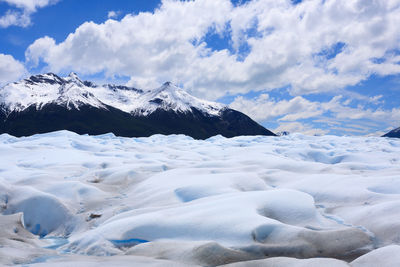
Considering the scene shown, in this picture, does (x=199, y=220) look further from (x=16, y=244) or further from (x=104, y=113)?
(x=104, y=113)

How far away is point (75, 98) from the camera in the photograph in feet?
495

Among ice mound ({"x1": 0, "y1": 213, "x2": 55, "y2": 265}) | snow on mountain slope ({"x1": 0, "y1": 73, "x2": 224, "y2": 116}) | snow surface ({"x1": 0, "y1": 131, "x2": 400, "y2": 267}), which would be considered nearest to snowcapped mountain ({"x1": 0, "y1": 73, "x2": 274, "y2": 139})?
snow on mountain slope ({"x1": 0, "y1": 73, "x2": 224, "y2": 116})

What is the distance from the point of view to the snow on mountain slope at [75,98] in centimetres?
14138

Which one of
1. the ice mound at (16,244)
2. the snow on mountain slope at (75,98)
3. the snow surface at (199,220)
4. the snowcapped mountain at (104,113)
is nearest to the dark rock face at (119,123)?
the snowcapped mountain at (104,113)

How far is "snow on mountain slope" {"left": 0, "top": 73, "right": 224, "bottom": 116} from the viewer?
14138 cm

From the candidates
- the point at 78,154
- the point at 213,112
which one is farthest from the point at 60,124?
the point at 78,154

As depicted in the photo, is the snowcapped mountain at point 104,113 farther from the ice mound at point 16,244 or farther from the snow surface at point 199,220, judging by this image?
the ice mound at point 16,244

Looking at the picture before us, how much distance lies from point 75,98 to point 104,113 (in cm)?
2369

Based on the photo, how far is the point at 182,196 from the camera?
7.77 meters

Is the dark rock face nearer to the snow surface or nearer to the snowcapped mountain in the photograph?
the snowcapped mountain

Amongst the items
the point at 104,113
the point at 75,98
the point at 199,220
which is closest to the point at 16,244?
the point at 199,220

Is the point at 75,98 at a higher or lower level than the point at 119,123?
higher

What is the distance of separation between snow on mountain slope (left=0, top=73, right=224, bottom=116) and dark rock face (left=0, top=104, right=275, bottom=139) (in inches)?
236

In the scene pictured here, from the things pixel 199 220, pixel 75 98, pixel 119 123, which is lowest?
pixel 199 220
